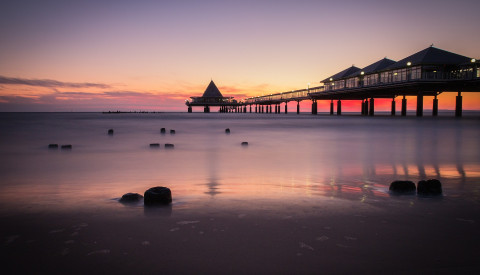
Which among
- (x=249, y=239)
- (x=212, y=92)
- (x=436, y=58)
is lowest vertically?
(x=249, y=239)

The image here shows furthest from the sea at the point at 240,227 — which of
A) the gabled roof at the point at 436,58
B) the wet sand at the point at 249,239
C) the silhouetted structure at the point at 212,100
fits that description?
the silhouetted structure at the point at 212,100

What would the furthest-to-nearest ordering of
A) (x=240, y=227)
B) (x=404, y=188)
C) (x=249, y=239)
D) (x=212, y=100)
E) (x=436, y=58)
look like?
(x=212, y=100) < (x=436, y=58) < (x=404, y=188) < (x=240, y=227) < (x=249, y=239)

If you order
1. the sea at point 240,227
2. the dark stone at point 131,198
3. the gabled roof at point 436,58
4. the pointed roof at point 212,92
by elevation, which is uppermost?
the pointed roof at point 212,92

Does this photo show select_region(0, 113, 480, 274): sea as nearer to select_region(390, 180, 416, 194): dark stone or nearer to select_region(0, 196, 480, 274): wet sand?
select_region(0, 196, 480, 274): wet sand

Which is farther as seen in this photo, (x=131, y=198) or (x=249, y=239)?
(x=131, y=198)

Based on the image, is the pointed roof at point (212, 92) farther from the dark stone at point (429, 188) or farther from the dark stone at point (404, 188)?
the dark stone at point (429, 188)

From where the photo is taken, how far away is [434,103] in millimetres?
51719

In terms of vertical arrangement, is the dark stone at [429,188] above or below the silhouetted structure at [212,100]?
below

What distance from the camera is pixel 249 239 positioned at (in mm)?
3004

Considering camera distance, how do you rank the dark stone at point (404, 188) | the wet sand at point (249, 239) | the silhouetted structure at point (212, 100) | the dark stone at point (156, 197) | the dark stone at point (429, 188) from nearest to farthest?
the wet sand at point (249, 239)
the dark stone at point (156, 197)
the dark stone at point (429, 188)
the dark stone at point (404, 188)
the silhouetted structure at point (212, 100)

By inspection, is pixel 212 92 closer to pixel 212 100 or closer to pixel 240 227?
pixel 212 100

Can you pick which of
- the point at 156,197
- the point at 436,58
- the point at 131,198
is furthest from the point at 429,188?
the point at 436,58

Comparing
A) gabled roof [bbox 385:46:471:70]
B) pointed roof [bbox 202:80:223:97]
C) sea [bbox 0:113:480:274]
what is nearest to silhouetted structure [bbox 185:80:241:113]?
pointed roof [bbox 202:80:223:97]

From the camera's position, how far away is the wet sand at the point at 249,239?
249 cm
